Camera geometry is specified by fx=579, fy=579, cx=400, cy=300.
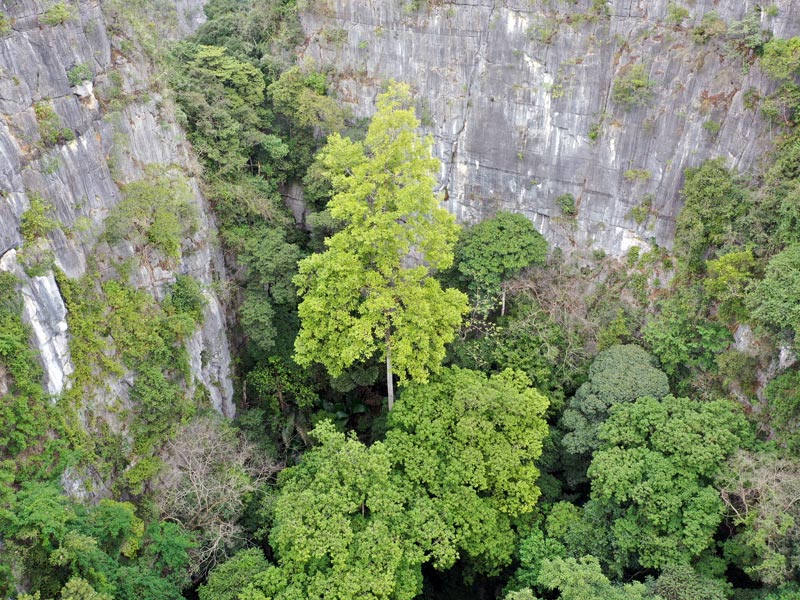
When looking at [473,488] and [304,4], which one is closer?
[473,488]

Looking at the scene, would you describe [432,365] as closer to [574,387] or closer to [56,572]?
[574,387]

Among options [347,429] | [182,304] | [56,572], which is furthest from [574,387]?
[56,572]

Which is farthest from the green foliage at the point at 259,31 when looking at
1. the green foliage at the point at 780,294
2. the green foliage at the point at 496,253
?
the green foliage at the point at 780,294

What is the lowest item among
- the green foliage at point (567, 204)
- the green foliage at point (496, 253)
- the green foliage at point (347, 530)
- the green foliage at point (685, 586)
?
the green foliage at point (685, 586)

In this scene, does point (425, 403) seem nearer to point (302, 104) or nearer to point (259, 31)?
point (302, 104)

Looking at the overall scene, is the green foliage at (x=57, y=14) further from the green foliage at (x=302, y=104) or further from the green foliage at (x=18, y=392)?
the green foliage at (x=302, y=104)
